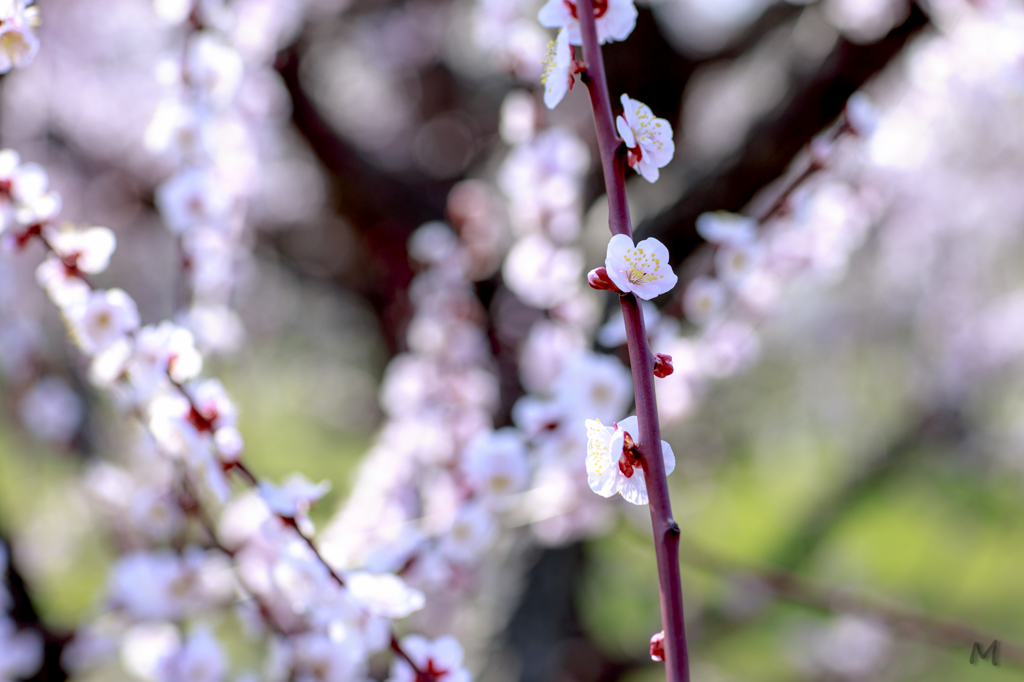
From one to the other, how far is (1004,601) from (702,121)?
309 cm

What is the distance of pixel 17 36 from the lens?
23.2 inches

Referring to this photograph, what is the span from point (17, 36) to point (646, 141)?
1.78 feet

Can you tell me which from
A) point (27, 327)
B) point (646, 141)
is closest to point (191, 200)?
point (646, 141)

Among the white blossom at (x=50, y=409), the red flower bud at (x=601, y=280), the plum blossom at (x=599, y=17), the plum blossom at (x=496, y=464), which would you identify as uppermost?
the white blossom at (x=50, y=409)

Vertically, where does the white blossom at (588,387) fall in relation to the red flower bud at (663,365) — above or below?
above

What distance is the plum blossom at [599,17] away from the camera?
551 millimetres

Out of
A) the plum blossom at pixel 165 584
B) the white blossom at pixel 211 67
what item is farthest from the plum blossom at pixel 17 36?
the plum blossom at pixel 165 584

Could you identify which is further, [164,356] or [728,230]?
[728,230]

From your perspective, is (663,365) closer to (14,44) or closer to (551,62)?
(551,62)

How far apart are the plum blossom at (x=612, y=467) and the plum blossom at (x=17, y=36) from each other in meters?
0.57

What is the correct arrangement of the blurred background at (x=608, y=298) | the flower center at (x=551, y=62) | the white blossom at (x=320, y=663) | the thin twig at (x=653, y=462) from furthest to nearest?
the blurred background at (x=608, y=298) < the white blossom at (x=320, y=663) < the flower center at (x=551, y=62) < the thin twig at (x=653, y=462)

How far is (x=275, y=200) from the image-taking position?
4098 millimetres

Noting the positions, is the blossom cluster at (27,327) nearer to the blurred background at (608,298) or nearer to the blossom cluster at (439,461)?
the blurred background at (608,298)

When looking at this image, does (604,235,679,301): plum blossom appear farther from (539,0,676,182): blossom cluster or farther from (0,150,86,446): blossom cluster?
(0,150,86,446): blossom cluster
